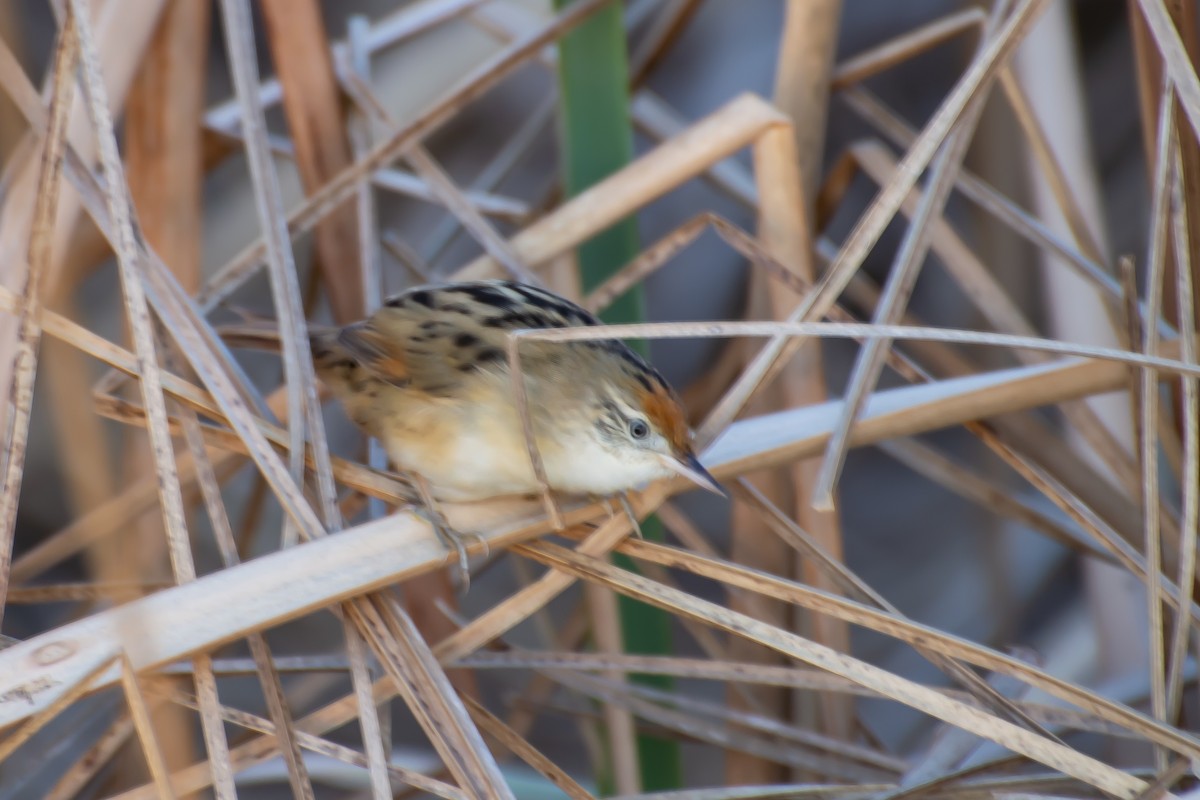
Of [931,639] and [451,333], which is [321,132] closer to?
[451,333]

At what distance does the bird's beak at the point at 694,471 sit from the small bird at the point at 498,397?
1cm

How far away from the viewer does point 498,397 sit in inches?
67.9

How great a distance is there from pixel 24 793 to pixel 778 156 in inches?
82.4

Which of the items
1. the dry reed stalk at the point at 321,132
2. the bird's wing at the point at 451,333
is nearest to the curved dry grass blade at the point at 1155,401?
the bird's wing at the point at 451,333

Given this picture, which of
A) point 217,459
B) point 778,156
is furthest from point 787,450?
point 217,459

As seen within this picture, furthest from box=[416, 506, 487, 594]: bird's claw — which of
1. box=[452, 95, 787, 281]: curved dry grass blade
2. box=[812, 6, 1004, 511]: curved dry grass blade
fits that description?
box=[452, 95, 787, 281]: curved dry grass blade

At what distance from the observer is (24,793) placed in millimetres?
2576

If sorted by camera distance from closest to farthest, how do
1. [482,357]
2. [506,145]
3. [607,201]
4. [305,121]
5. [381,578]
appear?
[381,578] < [482,357] < [607,201] < [305,121] < [506,145]

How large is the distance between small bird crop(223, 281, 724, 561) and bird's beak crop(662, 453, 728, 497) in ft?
0.03

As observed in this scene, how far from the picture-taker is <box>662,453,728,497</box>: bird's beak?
60.6 inches

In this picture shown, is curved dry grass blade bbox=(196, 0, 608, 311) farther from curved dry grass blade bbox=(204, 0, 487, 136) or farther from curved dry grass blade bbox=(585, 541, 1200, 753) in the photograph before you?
curved dry grass blade bbox=(585, 541, 1200, 753)

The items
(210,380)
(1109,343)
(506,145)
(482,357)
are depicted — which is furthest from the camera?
(506,145)

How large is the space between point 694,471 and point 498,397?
1.11ft

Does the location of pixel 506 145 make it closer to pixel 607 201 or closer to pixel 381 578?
pixel 607 201
